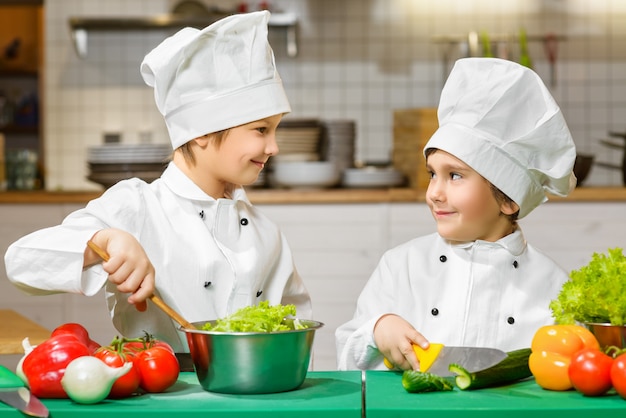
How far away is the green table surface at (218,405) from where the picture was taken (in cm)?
123

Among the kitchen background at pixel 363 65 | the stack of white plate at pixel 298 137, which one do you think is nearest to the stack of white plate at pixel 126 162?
the stack of white plate at pixel 298 137

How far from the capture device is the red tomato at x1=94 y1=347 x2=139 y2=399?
1301 mm

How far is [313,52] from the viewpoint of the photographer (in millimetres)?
5148

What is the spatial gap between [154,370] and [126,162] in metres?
2.82

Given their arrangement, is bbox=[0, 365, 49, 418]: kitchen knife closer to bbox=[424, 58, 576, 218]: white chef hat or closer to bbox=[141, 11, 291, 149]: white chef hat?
bbox=[141, 11, 291, 149]: white chef hat

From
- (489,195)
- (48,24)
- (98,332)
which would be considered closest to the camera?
(489,195)

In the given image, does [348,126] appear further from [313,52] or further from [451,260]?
[451,260]

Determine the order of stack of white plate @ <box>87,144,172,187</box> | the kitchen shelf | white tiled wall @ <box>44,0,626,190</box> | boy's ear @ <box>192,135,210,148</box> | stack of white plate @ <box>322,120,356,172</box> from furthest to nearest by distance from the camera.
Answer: white tiled wall @ <box>44,0,626,190</box> < the kitchen shelf < stack of white plate @ <box>322,120,356,172</box> < stack of white plate @ <box>87,144,172,187</box> < boy's ear @ <box>192,135,210,148</box>

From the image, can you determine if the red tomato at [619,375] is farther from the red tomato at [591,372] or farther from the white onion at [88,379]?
the white onion at [88,379]

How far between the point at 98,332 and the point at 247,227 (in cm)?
235

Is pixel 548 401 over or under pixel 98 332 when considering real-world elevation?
over

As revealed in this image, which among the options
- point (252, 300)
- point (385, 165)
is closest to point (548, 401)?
point (252, 300)

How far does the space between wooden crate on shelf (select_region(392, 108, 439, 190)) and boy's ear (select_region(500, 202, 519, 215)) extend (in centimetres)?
209

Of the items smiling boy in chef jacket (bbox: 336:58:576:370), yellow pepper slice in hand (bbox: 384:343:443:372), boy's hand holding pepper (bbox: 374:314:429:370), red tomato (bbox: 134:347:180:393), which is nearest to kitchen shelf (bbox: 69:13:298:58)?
smiling boy in chef jacket (bbox: 336:58:576:370)
